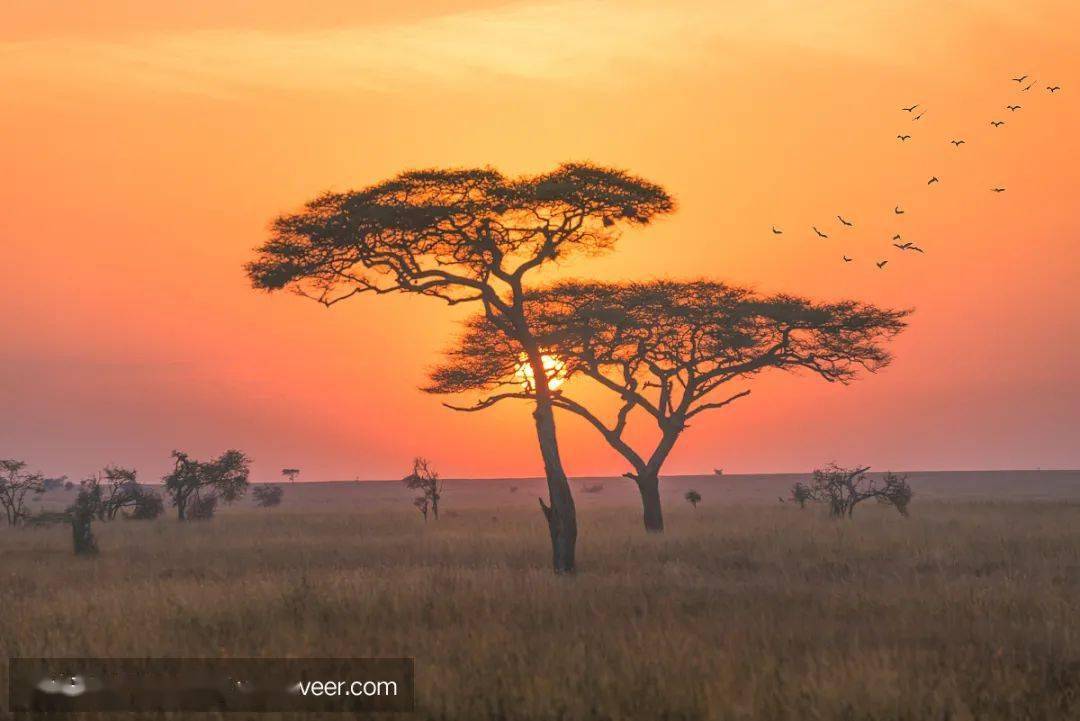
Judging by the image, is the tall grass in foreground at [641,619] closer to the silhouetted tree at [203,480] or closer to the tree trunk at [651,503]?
the tree trunk at [651,503]

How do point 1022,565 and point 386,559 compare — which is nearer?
point 1022,565

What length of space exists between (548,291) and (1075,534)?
19748 mm

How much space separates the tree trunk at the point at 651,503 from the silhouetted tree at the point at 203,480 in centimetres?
2314

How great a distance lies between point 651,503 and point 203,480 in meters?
26.1

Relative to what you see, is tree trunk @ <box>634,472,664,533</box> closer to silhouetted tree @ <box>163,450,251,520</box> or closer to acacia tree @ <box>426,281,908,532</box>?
acacia tree @ <box>426,281,908,532</box>

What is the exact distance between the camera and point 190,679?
486 inches

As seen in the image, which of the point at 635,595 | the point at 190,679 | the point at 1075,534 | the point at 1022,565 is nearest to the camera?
the point at 190,679

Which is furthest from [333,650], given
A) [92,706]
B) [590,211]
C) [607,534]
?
[607,534]

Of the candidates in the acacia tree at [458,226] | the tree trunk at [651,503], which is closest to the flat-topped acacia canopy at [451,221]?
the acacia tree at [458,226]

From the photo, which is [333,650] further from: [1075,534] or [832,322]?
[832,322]

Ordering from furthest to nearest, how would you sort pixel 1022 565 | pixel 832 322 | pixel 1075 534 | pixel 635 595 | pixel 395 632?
pixel 832 322 → pixel 1075 534 → pixel 1022 565 → pixel 635 595 → pixel 395 632

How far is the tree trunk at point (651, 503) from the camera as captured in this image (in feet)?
134

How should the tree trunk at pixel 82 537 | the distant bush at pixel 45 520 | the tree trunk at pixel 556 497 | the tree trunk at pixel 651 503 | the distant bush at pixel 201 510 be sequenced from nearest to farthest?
the tree trunk at pixel 556 497
the tree trunk at pixel 82 537
the tree trunk at pixel 651 503
the distant bush at pixel 45 520
the distant bush at pixel 201 510

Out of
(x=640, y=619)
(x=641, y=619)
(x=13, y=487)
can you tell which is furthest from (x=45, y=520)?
(x=641, y=619)
